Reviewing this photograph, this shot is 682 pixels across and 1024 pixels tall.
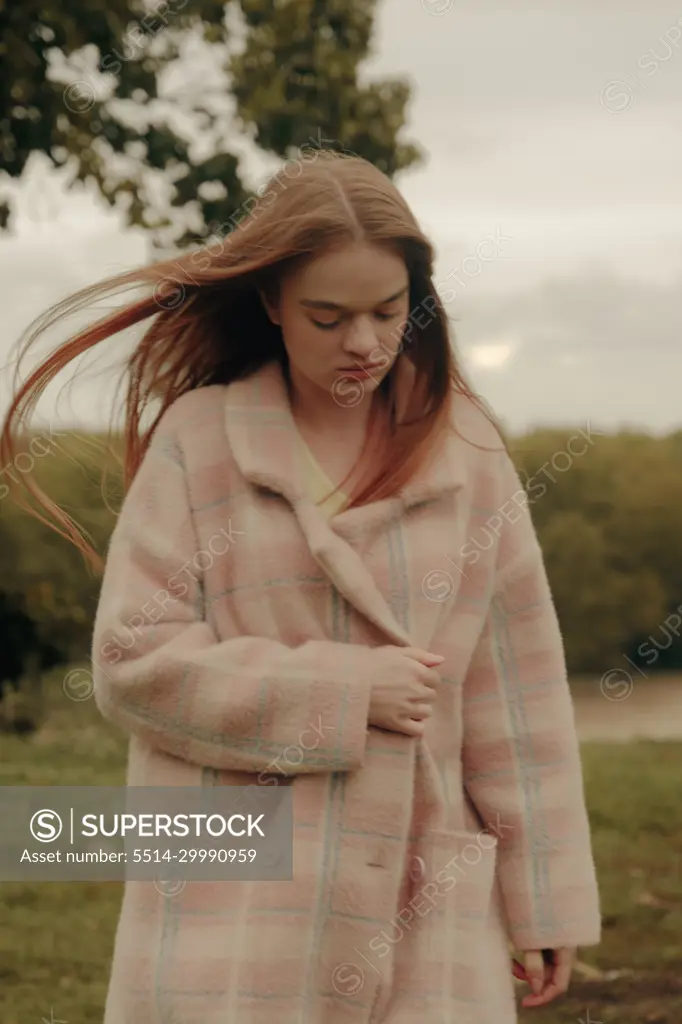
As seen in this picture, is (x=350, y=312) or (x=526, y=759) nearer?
(x=350, y=312)

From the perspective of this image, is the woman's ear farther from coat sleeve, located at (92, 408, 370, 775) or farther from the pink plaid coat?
coat sleeve, located at (92, 408, 370, 775)

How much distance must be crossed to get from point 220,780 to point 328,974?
0.32 metres

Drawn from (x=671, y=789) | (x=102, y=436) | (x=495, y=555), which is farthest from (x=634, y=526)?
(x=495, y=555)

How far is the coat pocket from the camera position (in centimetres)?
232

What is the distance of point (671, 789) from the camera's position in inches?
259

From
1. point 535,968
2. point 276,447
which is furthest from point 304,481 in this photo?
point 535,968

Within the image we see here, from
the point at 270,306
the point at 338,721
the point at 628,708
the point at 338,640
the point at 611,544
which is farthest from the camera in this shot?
the point at 628,708

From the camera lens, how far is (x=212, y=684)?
7.31ft

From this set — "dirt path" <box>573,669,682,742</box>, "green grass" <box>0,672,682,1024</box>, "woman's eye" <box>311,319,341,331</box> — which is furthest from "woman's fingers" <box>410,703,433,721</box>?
"dirt path" <box>573,669,682,742</box>

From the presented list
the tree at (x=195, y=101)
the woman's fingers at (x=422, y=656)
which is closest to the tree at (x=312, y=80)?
the tree at (x=195, y=101)

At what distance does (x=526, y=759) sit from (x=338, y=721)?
0.38 meters

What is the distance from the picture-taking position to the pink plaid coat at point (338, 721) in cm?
223

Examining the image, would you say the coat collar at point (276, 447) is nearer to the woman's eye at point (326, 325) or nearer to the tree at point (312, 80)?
the woman's eye at point (326, 325)

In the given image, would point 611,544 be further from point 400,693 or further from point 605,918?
point 400,693
